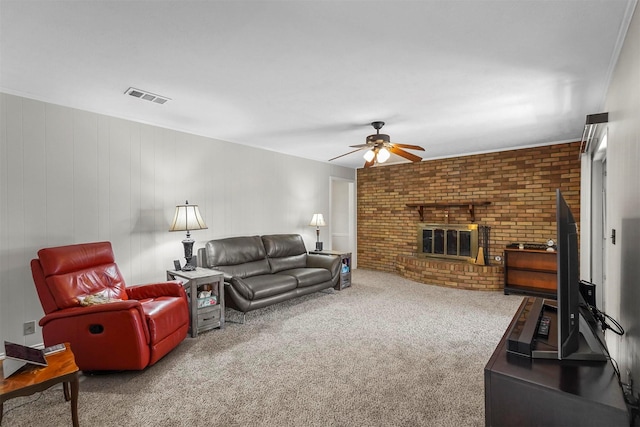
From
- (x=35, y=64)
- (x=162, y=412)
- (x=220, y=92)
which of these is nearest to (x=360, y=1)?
(x=220, y=92)

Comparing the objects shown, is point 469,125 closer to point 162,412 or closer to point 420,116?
point 420,116

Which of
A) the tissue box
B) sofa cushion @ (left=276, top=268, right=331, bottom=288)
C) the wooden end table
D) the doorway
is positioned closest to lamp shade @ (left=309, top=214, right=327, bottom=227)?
sofa cushion @ (left=276, top=268, right=331, bottom=288)

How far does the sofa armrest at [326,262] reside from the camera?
5.03 meters

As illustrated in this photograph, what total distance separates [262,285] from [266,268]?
0.86 meters

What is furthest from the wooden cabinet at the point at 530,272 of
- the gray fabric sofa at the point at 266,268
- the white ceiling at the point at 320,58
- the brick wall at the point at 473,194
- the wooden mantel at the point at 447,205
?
the gray fabric sofa at the point at 266,268

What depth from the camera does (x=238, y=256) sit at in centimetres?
448

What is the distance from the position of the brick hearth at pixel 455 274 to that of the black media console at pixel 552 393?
4160 mm

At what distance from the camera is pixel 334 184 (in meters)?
7.89

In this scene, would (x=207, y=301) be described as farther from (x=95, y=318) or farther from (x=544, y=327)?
(x=544, y=327)

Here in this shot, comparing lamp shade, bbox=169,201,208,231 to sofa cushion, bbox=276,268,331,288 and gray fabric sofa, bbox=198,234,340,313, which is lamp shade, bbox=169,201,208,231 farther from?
sofa cushion, bbox=276,268,331,288

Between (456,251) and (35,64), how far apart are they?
6048 millimetres

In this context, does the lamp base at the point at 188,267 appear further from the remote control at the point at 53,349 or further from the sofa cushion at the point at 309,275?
the remote control at the point at 53,349

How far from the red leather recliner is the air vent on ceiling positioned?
147 cm

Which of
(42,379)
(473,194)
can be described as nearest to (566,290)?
(42,379)
